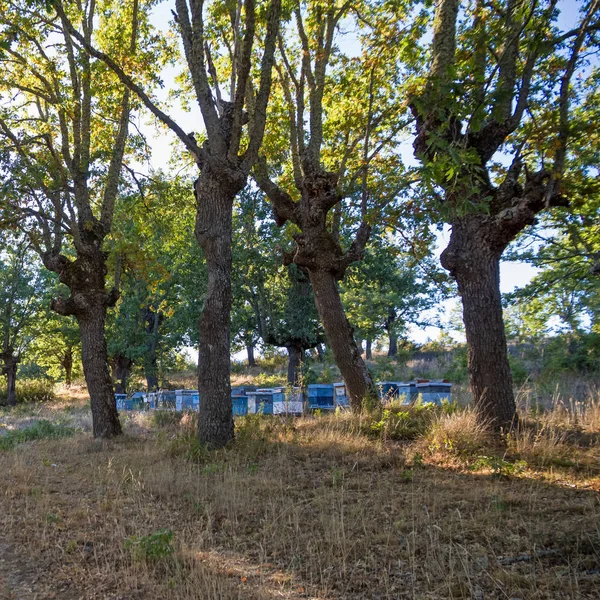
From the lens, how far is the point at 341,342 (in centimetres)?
1015

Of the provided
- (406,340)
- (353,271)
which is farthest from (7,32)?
(406,340)

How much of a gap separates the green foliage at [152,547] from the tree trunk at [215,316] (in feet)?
13.5

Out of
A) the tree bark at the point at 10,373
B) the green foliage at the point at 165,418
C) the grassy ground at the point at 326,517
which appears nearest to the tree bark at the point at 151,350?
the tree bark at the point at 10,373

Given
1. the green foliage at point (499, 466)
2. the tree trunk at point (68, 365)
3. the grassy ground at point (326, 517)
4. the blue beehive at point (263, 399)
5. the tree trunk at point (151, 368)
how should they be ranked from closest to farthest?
the grassy ground at point (326, 517) → the green foliage at point (499, 466) → the blue beehive at point (263, 399) → the tree trunk at point (151, 368) → the tree trunk at point (68, 365)

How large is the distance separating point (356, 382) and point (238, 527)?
5.85 m

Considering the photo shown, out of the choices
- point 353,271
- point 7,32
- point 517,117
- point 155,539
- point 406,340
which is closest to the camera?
point 155,539

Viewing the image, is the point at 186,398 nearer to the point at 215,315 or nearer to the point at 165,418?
the point at 165,418

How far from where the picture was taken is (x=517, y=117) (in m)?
7.26

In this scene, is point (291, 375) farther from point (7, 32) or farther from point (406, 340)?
point (406, 340)

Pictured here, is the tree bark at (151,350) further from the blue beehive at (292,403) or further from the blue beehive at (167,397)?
the blue beehive at (292,403)

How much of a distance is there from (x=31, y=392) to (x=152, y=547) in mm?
30389

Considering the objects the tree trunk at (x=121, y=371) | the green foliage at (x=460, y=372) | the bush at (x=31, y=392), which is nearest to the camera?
the green foliage at (x=460, y=372)

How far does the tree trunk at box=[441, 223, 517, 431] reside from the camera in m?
7.07

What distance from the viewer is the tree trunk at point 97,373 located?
10789 millimetres
